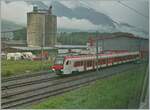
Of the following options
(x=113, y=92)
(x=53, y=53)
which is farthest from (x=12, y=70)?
(x=113, y=92)

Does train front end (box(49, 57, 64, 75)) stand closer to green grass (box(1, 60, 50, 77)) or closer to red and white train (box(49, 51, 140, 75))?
red and white train (box(49, 51, 140, 75))

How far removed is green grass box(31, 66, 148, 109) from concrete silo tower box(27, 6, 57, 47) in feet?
1.01

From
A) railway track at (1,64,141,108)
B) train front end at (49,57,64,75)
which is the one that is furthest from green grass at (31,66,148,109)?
train front end at (49,57,64,75)

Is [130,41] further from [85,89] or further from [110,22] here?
[85,89]

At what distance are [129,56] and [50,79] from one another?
0.79 m

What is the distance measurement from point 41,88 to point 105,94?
0.47 metres

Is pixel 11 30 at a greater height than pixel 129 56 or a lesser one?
greater

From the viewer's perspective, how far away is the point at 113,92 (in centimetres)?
213

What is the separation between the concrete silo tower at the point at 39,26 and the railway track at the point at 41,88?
206 millimetres

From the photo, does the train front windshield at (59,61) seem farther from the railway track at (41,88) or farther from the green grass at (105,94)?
the green grass at (105,94)

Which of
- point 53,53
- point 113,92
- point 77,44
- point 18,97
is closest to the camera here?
point 18,97

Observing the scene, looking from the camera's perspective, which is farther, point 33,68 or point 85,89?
point 85,89

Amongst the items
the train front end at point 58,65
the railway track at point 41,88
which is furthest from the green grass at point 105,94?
the train front end at point 58,65

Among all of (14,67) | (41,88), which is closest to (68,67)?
(41,88)
